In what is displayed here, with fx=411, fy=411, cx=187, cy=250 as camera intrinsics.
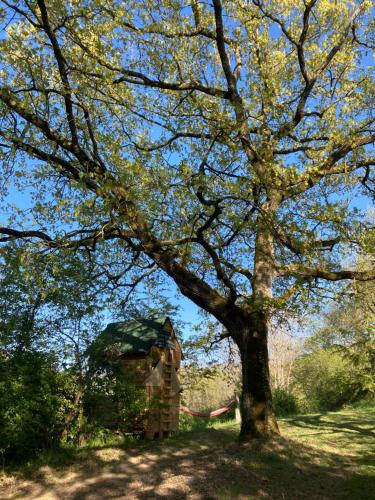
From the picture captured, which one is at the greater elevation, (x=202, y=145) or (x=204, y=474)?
(x=202, y=145)

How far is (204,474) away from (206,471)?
18 centimetres

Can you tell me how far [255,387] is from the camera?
852cm

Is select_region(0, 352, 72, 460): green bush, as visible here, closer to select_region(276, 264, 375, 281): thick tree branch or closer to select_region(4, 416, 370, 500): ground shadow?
select_region(4, 416, 370, 500): ground shadow

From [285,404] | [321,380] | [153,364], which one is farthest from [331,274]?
[321,380]

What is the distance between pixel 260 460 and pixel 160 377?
635 centimetres

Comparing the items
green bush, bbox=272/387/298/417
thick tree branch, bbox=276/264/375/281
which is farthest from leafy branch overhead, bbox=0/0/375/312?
green bush, bbox=272/387/298/417

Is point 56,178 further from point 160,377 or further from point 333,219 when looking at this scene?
point 160,377

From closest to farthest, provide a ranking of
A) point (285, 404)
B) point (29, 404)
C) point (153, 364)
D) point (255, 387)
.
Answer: point (29, 404), point (255, 387), point (153, 364), point (285, 404)

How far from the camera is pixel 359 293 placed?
10.4 meters

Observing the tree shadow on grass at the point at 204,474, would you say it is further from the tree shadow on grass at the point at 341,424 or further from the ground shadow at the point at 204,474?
the tree shadow on grass at the point at 341,424

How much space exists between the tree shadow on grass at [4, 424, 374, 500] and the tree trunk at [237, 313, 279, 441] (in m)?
0.32

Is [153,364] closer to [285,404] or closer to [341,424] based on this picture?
[341,424]

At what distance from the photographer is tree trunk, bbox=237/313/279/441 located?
27.2ft

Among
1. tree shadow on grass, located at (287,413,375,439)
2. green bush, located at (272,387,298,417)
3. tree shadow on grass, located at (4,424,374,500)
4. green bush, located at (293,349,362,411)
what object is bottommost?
tree shadow on grass, located at (4,424,374,500)
